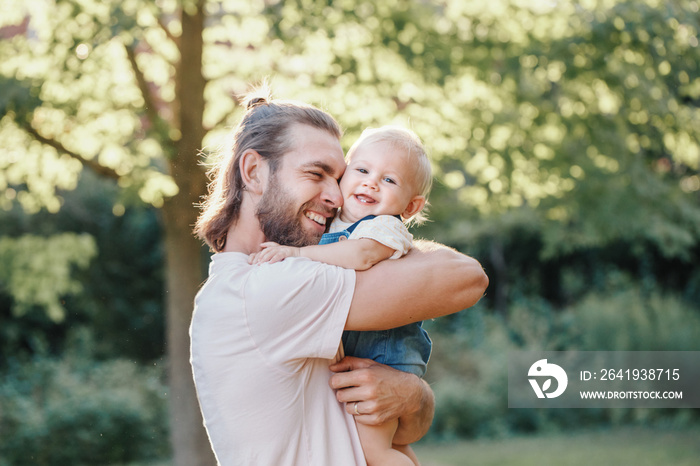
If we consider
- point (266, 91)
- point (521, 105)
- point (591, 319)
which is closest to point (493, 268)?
point (591, 319)

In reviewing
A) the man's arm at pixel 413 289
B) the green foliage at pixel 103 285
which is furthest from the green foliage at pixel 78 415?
the man's arm at pixel 413 289

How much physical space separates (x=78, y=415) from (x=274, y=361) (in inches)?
258

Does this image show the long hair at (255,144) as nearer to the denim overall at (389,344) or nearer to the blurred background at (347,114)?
the denim overall at (389,344)

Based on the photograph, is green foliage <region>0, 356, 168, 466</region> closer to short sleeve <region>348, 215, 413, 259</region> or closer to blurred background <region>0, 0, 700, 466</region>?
blurred background <region>0, 0, 700, 466</region>

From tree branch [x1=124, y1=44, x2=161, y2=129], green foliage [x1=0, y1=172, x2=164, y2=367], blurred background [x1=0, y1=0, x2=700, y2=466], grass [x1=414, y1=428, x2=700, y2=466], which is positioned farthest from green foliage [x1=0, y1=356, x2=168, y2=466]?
tree branch [x1=124, y1=44, x2=161, y2=129]

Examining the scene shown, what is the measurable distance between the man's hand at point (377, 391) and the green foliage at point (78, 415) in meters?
6.36

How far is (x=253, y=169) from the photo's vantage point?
205 cm

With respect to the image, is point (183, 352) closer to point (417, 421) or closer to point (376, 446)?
point (417, 421)

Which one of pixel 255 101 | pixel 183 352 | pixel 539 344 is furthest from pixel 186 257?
pixel 539 344

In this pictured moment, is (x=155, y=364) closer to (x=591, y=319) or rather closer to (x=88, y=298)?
(x=88, y=298)

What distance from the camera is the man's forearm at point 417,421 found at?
1.97 meters

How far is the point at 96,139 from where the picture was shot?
232 inches

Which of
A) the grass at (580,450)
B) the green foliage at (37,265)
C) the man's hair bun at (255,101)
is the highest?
the man's hair bun at (255,101)

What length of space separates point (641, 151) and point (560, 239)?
0.97m
